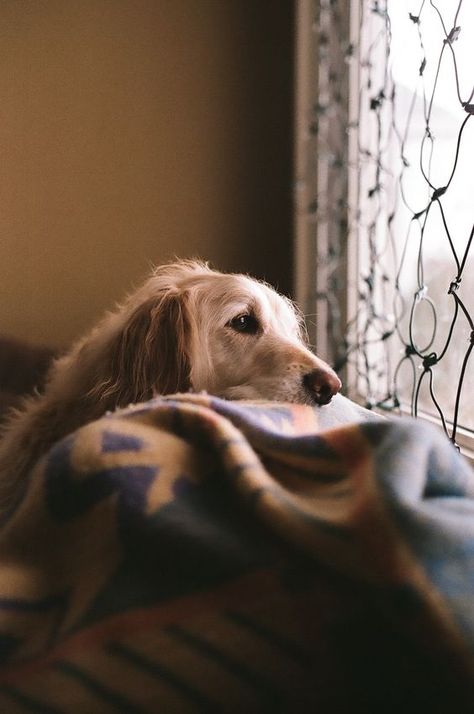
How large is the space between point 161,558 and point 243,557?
2.2 inches

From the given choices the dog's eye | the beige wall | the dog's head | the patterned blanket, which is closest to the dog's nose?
the dog's head

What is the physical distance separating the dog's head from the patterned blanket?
1.73ft

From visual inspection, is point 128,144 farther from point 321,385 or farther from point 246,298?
point 321,385

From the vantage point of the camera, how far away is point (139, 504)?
416 mm

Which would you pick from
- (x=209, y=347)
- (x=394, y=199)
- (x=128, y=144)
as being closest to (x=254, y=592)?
(x=209, y=347)

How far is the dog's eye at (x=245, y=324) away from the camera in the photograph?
1.14 m

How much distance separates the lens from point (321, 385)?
0.98 meters

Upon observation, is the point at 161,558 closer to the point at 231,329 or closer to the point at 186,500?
the point at 186,500

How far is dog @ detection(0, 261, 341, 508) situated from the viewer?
0.96m

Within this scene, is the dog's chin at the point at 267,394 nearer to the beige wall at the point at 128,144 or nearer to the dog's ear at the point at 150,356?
the dog's ear at the point at 150,356

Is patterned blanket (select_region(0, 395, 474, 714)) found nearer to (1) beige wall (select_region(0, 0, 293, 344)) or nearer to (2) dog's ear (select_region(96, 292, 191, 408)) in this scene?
(2) dog's ear (select_region(96, 292, 191, 408))

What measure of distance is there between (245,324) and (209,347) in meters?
0.09

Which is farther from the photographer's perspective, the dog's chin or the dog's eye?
the dog's eye

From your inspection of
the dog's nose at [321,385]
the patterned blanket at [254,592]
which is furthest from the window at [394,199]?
the patterned blanket at [254,592]
